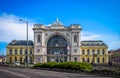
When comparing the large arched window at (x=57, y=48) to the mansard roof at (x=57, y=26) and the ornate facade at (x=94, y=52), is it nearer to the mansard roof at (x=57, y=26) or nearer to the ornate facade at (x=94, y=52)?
the mansard roof at (x=57, y=26)

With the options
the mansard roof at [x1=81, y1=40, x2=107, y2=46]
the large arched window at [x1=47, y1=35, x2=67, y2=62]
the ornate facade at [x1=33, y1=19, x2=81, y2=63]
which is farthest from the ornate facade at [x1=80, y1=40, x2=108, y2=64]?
the large arched window at [x1=47, y1=35, x2=67, y2=62]

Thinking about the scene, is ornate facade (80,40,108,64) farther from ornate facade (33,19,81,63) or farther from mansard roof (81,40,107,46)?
ornate facade (33,19,81,63)

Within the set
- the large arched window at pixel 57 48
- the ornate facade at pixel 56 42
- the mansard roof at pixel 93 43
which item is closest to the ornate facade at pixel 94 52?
the mansard roof at pixel 93 43

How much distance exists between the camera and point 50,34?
135 metres

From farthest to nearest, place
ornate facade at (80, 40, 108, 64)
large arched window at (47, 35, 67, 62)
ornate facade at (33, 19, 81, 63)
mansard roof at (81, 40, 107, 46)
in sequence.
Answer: mansard roof at (81, 40, 107, 46) < ornate facade at (80, 40, 108, 64) < large arched window at (47, 35, 67, 62) < ornate facade at (33, 19, 81, 63)

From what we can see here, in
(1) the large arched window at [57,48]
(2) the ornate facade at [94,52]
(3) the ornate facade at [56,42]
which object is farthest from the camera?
(2) the ornate facade at [94,52]

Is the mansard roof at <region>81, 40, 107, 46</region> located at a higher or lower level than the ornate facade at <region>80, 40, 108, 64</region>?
higher

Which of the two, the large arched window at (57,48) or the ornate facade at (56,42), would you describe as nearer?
the ornate facade at (56,42)

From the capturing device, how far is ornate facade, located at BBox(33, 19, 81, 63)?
132250mm

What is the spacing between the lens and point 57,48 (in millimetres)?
136375

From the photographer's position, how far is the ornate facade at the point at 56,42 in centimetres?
13225

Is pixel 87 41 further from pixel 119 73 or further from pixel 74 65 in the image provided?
pixel 119 73

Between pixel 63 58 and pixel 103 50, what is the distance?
79.5 ft

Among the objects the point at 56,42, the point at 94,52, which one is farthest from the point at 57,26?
the point at 94,52
